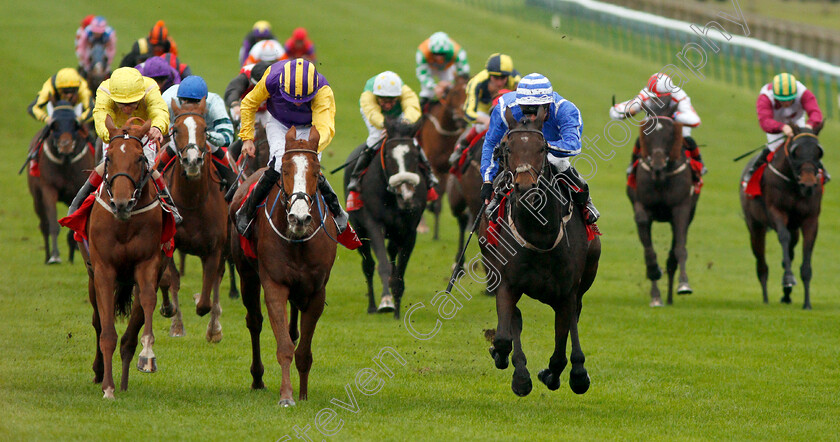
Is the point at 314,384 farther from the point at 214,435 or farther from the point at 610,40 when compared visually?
the point at 610,40

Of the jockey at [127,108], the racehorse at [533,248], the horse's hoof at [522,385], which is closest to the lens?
the racehorse at [533,248]

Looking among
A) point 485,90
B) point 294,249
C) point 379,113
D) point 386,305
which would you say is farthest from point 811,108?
point 294,249

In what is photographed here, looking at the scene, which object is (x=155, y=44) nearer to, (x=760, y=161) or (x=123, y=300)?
(x=123, y=300)

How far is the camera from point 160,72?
470 inches

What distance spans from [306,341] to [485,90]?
693cm

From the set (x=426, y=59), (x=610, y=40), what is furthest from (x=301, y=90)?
(x=610, y=40)

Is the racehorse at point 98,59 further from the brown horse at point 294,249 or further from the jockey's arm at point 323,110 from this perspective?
the brown horse at point 294,249

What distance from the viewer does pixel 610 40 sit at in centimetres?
3991

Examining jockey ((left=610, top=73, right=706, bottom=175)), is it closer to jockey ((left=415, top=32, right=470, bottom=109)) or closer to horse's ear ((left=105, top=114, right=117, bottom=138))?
jockey ((left=415, top=32, right=470, bottom=109))

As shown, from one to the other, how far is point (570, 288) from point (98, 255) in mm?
3357

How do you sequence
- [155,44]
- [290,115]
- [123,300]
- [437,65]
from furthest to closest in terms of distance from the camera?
[437,65] < [155,44] < [123,300] < [290,115]

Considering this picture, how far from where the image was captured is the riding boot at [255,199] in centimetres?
866

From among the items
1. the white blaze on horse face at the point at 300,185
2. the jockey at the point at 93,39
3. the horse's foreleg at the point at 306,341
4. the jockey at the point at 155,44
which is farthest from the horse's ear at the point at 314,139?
the jockey at the point at 93,39

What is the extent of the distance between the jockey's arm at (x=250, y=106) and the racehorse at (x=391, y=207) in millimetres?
3590
